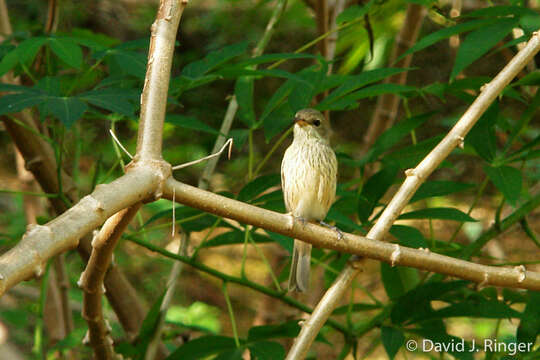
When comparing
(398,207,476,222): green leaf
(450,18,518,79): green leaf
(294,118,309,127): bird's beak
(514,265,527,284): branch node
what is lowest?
(514,265,527,284): branch node

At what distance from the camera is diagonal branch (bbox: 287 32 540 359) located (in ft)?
6.50

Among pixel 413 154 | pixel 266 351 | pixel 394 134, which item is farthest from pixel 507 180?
pixel 266 351

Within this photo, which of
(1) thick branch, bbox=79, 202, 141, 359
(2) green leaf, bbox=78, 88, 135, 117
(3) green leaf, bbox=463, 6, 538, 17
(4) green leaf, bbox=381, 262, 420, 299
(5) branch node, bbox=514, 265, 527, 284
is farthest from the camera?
(4) green leaf, bbox=381, 262, 420, 299

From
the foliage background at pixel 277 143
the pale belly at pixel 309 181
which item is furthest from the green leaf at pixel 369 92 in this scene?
the pale belly at pixel 309 181

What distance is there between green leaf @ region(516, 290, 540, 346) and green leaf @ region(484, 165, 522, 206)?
47 cm

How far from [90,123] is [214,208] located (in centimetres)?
354

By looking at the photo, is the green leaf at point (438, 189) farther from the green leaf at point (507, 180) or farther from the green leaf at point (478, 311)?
the green leaf at point (478, 311)

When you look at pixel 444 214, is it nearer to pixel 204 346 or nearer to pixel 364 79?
pixel 364 79

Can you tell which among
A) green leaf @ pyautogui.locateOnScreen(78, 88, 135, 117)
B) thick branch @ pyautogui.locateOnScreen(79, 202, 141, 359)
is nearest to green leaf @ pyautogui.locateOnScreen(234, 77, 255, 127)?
green leaf @ pyautogui.locateOnScreen(78, 88, 135, 117)

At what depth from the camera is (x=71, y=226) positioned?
1366 millimetres

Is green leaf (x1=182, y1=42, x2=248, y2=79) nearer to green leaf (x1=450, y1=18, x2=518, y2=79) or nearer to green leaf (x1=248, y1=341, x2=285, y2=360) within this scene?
green leaf (x1=450, y1=18, x2=518, y2=79)

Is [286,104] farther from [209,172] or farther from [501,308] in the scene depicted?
[501,308]

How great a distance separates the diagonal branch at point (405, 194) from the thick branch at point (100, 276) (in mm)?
593

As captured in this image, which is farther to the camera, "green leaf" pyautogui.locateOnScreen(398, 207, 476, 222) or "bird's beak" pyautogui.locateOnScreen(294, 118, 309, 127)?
"bird's beak" pyautogui.locateOnScreen(294, 118, 309, 127)
